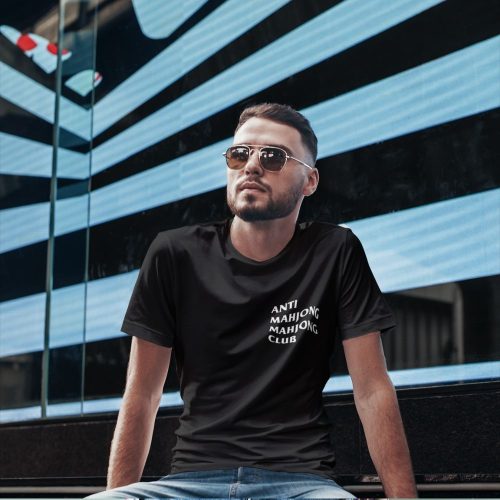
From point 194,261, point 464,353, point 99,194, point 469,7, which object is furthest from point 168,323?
point 99,194

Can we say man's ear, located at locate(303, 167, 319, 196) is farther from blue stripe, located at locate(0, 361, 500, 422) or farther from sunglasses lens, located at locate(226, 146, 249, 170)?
blue stripe, located at locate(0, 361, 500, 422)

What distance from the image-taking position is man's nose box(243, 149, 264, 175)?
2.27 meters

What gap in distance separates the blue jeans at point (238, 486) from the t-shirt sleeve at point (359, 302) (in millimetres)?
387

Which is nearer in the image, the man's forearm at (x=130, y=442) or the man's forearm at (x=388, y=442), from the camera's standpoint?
the man's forearm at (x=388, y=442)

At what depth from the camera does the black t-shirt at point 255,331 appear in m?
2.07

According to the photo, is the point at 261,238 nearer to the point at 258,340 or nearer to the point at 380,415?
the point at 258,340

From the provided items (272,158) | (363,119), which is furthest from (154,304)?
(363,119)

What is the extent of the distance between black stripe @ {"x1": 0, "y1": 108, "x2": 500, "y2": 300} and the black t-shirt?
2.70 feet

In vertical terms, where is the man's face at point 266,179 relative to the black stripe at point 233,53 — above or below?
below

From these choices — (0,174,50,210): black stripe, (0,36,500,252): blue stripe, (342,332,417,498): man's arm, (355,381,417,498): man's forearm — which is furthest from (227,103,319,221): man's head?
(0,174,50,210): black stripe

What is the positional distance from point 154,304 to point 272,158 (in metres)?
0.51

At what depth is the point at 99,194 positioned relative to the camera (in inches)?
165

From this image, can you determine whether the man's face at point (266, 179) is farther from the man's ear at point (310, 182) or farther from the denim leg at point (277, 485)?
the denim leg at point (277, 485)

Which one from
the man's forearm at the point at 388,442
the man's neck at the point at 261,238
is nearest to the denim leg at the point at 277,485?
the man's forearm at the point at 388,442
